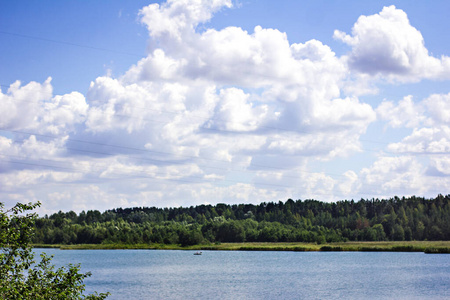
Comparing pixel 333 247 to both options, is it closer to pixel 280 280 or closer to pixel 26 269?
pixel 280 280

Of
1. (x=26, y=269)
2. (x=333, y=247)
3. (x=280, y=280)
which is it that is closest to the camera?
(x=26, y=269)

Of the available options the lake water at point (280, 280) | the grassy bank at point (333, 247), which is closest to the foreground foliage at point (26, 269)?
the lake water at point (280, 280)

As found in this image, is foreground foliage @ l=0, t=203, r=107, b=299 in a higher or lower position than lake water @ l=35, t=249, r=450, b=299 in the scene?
higher

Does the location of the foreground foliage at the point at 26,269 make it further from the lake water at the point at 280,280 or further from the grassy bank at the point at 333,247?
the grassy bank at the point at 333,247

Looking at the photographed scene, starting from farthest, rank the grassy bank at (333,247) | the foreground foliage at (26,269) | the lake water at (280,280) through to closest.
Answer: the grassy bank at (333,247), the lake water at (280,280), the foreground foliage at (26,269)

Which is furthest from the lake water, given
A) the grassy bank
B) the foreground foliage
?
the foreground foliage

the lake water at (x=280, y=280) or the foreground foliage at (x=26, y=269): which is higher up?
the foreground foliage at (x=26, y=269)

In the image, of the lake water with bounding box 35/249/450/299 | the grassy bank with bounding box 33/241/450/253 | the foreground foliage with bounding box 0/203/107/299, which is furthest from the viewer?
→ the grassy bank with bounding box 33/241/450/253

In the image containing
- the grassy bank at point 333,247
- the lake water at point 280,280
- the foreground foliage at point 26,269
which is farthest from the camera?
the grassy bank at point 333,247

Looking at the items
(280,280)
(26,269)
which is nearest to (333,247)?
(280,280)

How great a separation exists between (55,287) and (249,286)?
189 ft

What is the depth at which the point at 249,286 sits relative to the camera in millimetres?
76000

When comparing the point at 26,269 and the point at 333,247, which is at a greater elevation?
the point at 26,269

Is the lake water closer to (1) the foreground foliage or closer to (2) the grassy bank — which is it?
(2) the grassy bank
